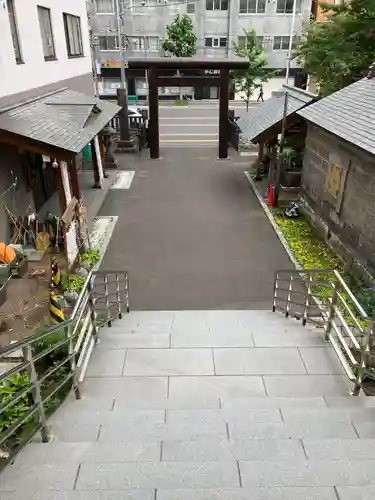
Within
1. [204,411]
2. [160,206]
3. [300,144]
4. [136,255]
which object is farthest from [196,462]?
[300,144]

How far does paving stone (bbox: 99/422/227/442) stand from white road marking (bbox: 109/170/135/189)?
47.7 ft

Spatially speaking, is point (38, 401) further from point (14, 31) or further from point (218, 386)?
point (14, 31)

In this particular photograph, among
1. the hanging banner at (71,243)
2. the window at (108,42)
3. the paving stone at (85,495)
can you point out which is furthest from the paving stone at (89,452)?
the window at (108,42)

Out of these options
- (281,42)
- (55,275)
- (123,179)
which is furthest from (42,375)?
(281,42)

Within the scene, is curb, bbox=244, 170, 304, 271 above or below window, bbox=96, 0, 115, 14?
below

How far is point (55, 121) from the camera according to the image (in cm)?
1188

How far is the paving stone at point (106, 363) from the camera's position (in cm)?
601

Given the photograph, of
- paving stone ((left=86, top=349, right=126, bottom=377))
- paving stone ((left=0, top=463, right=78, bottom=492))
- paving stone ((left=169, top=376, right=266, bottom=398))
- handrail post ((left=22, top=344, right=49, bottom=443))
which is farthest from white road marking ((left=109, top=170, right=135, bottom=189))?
paving stone ((left=0, top=463, right=78, bottom=492))

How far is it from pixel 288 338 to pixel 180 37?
3719 centimetres

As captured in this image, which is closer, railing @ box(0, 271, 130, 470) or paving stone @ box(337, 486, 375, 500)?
paving stone @ box(337, 486, 375, 500)

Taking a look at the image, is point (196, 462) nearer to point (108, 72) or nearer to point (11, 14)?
point (11, 14)

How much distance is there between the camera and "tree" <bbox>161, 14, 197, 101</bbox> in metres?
37.9

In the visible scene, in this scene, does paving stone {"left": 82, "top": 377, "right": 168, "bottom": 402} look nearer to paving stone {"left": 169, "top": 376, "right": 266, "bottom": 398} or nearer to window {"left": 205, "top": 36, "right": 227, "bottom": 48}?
paving stone {"left": 169, "top": 376, "right": 266, "bottom": 398}

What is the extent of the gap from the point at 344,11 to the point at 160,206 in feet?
38.1
